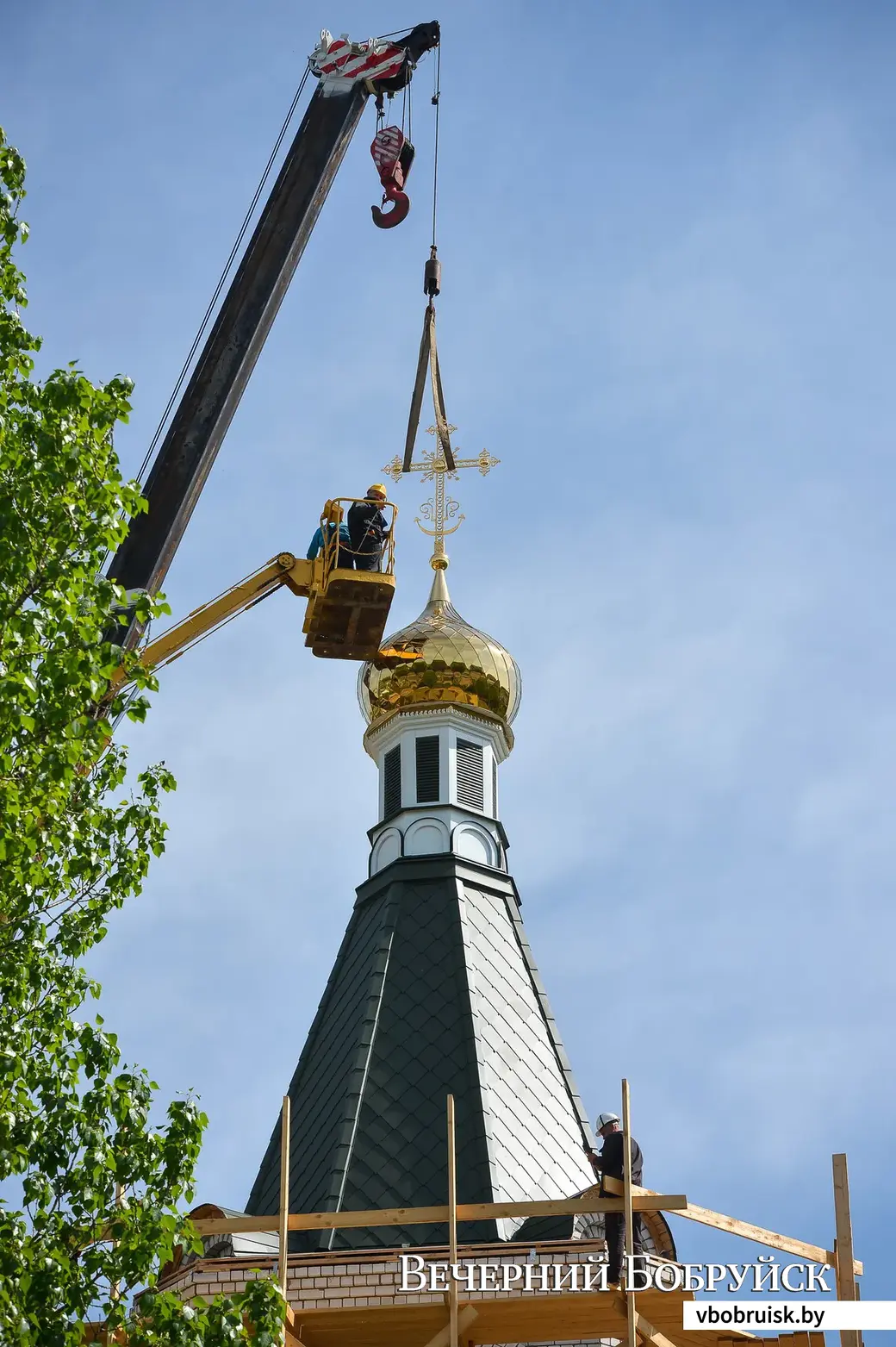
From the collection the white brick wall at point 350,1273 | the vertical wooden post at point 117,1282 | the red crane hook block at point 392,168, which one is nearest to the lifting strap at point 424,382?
the red crane hook block at point 392,168

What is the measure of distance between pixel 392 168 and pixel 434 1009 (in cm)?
971

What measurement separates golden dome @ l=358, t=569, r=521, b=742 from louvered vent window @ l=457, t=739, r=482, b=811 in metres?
0.65

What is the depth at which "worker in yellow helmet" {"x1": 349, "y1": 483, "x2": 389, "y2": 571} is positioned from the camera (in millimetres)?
24656

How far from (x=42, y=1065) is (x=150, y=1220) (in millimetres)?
1246

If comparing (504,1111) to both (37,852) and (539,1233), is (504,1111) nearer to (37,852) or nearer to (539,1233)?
(539,1233)

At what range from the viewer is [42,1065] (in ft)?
52.0

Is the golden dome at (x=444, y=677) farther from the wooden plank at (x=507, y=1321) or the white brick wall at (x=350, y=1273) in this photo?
the wooden plank at (x=507, y=1321)

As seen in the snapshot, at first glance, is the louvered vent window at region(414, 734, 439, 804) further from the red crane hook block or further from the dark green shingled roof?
the red crane hook block

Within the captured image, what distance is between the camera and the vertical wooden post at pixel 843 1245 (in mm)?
20141

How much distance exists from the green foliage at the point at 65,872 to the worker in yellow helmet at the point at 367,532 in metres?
6.59

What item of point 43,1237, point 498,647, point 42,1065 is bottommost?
point 43,1237

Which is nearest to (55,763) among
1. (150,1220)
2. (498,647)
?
(150,1220)

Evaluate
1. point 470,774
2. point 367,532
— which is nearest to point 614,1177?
point 367,532

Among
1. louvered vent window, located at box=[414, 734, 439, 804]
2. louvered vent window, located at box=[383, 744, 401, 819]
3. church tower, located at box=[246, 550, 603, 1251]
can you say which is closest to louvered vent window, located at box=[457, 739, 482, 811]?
church tower, located at box=[246, 550, 603, 1251]
